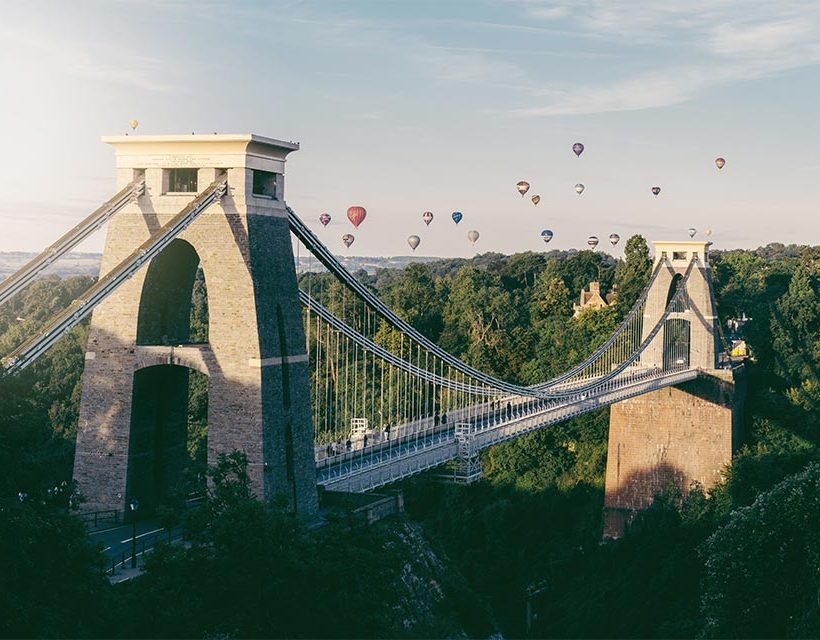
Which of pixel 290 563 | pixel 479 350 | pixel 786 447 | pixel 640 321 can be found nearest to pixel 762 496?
pixel 290 563

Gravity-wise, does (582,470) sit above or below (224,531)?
below

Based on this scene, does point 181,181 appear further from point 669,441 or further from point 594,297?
point 594,297

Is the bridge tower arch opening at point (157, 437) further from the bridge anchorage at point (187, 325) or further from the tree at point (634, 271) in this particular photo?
the tree at point (634, 271)

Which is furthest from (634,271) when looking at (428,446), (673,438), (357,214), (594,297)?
(428,446)

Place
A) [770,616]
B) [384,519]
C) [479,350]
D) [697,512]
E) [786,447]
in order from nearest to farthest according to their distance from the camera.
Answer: [770,616] < [384,519] < [697,512] < [786,447] < [479,350]

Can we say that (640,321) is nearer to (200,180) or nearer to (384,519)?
(384,519)

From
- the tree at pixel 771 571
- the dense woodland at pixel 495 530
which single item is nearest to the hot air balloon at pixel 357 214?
the dense woodland at pixel 495 530

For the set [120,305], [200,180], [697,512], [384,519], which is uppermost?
[200,180]

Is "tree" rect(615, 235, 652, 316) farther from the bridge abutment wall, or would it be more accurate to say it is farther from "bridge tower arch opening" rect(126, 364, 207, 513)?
"bridge tower arch opening" rect(126, 364, 207, 513)
